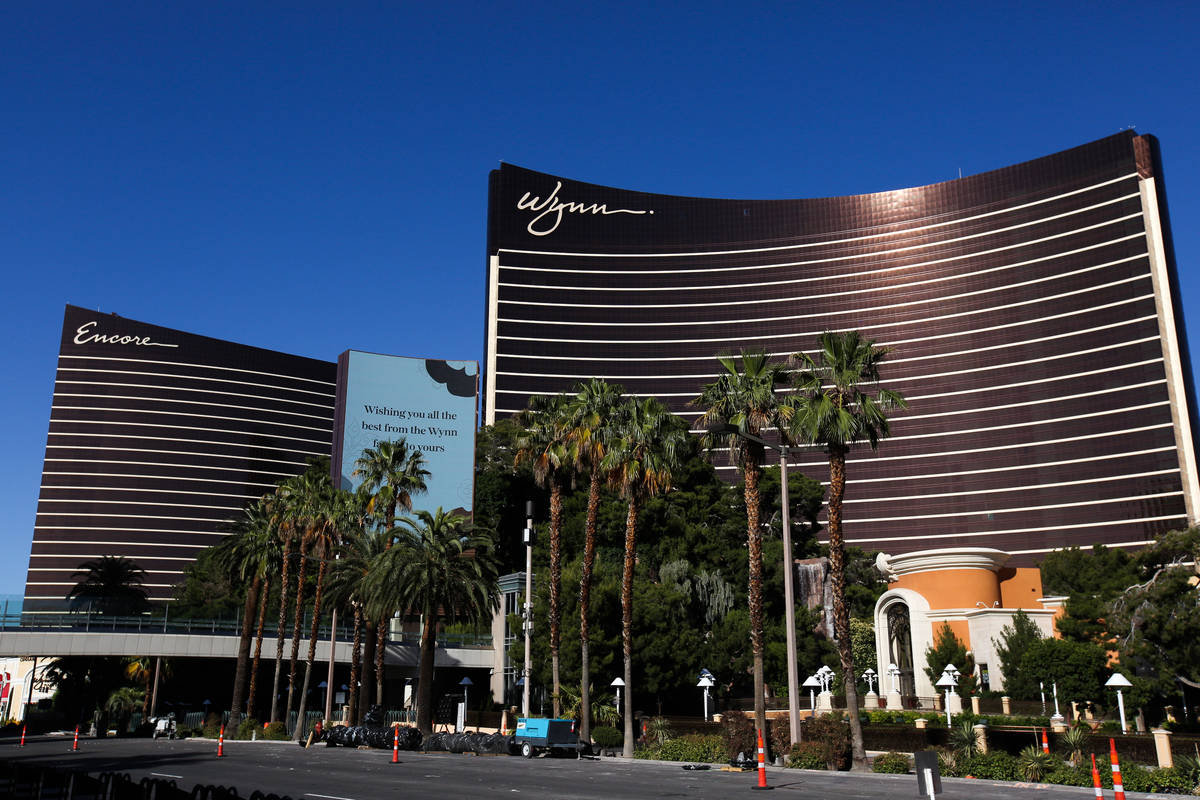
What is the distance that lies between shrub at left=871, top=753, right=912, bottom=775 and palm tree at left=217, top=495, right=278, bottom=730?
41.9 meters

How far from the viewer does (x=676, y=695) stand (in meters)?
58.4

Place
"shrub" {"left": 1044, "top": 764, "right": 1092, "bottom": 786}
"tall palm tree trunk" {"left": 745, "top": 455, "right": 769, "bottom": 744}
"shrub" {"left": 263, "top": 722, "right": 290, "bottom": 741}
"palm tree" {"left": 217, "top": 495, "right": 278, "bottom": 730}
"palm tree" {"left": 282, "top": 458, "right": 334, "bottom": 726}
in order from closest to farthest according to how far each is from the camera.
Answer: "shrub" {"left": 1044, "top": 764, "right": 1092, "bottom": 786} → "tall palm tree trunk" {"left": 745, "top": 455, "right": 769, "bottom": 744} → "shrub" {"left": 263, "top": 722, "right": 290, "bottom": 741} → "palm tree" {"left": 282, "top": 458, "right": 334, "bottom": 726} → "palm tree" {"left": 217, "top": 495, "right": 278, "bottom": 730}

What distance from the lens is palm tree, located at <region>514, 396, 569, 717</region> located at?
4469 centimetres

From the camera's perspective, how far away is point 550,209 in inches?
5984

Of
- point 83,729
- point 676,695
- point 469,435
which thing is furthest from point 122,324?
point 676,695

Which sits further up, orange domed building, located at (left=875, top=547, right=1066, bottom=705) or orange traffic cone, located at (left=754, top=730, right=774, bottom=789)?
orange domed building, located at (left=875, top=547, right=1066, bottom=705)

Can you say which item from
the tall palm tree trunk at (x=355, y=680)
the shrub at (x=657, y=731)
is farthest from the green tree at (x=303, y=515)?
the shrub at (x=657, y=731)

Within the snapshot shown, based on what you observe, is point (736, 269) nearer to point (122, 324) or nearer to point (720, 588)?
point (720, 588)

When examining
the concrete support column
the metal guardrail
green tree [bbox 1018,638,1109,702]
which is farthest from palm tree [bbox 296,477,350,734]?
the concrete support column

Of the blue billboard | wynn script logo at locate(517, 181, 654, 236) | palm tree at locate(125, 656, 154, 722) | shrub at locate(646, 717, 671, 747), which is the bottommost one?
shrub at locate(646, 717, 671, 747)

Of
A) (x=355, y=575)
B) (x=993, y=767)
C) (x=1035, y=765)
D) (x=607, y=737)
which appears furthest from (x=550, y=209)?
(x=1035, y=765)

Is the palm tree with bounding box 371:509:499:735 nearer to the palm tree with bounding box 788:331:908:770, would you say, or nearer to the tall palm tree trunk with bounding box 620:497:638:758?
the tall palm tree trunk with bounding box 620:497:638:758

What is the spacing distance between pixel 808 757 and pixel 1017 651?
1287 inches

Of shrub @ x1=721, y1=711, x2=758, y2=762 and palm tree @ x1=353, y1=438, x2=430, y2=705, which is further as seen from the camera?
palm tree @ x1=353, y1=438, x2=430, y2=705
